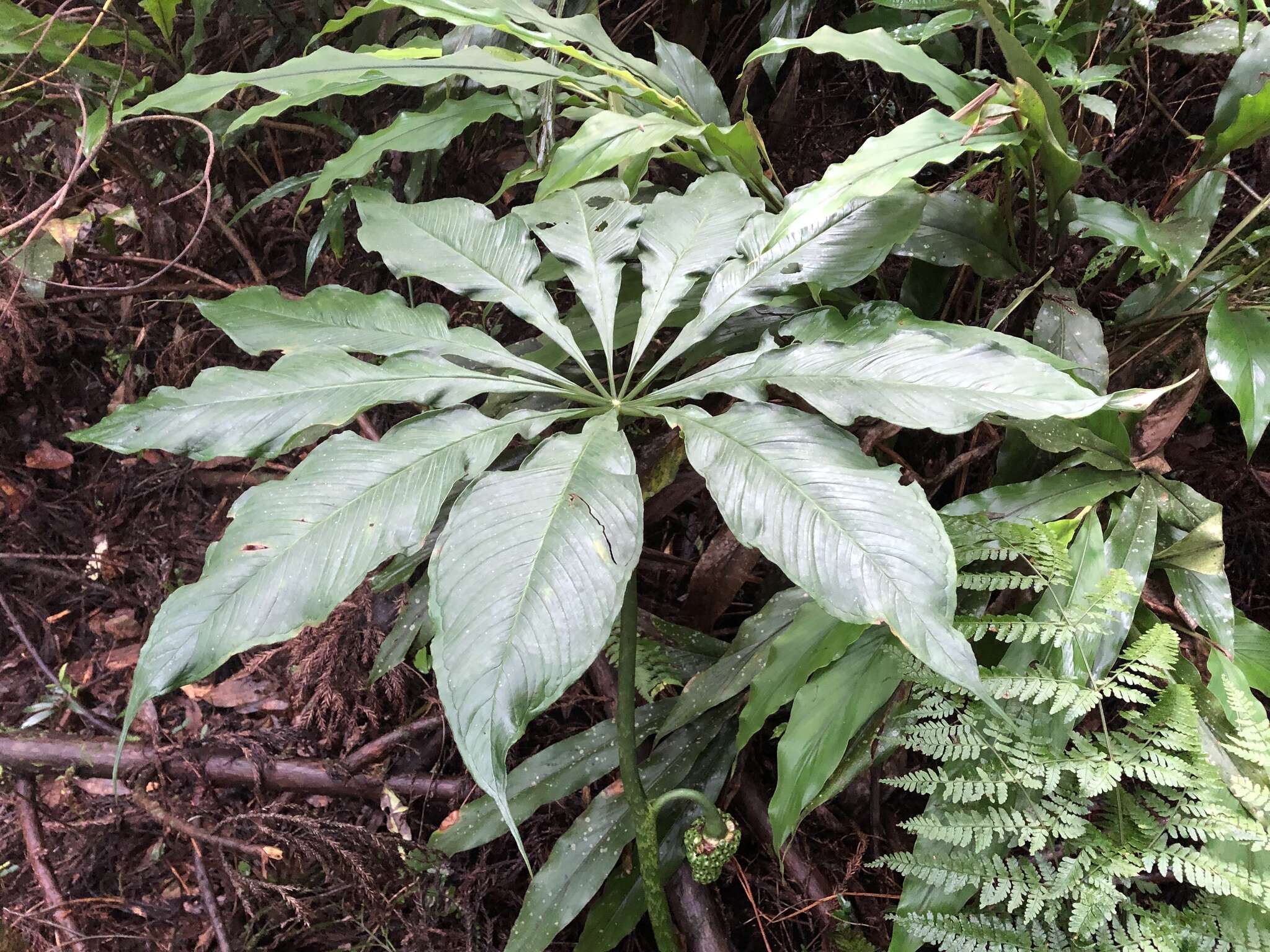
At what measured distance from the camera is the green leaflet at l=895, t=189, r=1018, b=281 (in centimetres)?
99

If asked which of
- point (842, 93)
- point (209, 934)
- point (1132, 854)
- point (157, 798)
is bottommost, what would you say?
point (209, 934)

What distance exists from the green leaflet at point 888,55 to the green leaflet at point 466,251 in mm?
375

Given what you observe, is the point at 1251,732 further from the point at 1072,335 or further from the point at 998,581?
the point at 1072,335

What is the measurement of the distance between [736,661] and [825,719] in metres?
0.19

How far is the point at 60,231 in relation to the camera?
1.53m

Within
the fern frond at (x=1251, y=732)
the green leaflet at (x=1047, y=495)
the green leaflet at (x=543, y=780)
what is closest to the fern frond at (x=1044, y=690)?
the fern frond at (x=1251, y=732)

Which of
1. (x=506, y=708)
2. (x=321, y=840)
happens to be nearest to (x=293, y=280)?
(x=321, y=840)

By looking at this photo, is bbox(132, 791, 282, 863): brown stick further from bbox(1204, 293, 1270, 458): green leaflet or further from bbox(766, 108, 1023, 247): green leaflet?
bbox(1204, 293, 1270, 458): green leaflet

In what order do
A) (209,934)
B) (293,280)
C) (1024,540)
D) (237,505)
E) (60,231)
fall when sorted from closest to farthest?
(237,505) < (1024,540) < (209,934) < (60,231) < (293,280)

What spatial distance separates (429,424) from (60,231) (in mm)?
1348

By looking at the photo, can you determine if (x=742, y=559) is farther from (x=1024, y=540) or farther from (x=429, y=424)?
(x=429, y=424)

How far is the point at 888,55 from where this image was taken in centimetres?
88

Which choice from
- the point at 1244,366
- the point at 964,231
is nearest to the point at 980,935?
the point at 1244,366

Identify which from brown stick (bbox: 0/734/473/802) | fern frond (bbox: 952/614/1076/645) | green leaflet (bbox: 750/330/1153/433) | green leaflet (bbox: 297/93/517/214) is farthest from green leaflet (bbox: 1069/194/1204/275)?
brown stick (bbox: 0/734/473/802)
